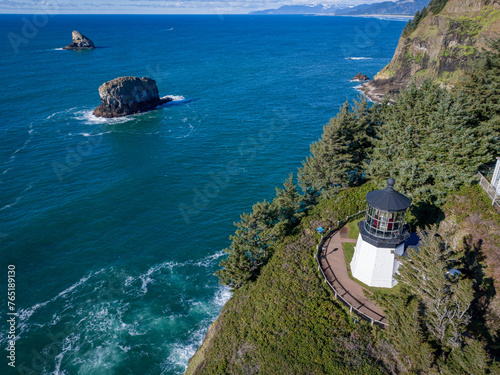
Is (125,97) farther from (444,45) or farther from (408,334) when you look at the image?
(444,45)

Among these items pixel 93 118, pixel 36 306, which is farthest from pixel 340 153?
pixel 93 118

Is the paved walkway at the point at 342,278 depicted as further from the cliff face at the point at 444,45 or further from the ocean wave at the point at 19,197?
the cliff face at the point at 444,45

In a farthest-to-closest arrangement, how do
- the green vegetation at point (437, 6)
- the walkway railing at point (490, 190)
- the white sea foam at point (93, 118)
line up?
the green vegetation at point (437, 6) → the white sea foam at point (93, 118) → the walkway railing at point (490, 190)

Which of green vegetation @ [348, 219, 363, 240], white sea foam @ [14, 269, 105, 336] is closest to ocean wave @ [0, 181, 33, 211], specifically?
white sea foam @ [14, 269, 105, 336]

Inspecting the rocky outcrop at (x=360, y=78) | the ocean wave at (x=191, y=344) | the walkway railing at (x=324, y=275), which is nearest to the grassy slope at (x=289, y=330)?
the walkway railing at (x=324, y=275)

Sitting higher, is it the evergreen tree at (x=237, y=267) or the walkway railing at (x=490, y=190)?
the walkway railing at (x=490, y=190)

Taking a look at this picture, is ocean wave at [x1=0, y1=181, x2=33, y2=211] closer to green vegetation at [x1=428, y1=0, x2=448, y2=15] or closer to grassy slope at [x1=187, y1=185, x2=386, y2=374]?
grassy slope at [x1=187, y1=185, x2=386, y2=374]
